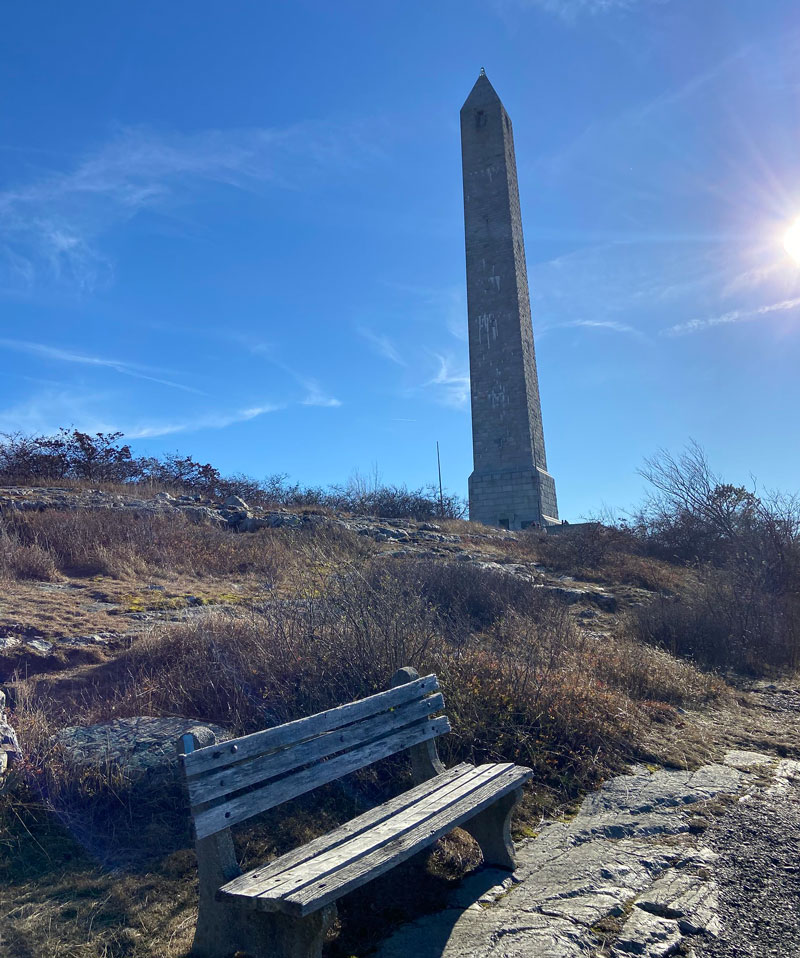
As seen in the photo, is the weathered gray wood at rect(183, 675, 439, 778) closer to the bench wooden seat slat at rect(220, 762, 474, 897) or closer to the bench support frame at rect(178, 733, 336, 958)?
the bench support frame at rect(178, 733, 336, 958)

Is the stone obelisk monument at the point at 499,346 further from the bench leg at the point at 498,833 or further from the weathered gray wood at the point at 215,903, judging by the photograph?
the weathered gray wood at the point at 215,903

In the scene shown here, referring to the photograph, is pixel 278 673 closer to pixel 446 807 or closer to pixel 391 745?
pixel 391 745

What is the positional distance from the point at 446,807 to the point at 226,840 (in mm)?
910

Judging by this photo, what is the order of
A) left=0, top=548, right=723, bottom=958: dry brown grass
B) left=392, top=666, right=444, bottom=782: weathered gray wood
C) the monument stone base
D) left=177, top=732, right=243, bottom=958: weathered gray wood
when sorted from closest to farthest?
left=177, top=732, right=243, bottom=958: weathered gray wood
left=0, top=548, right=723, bottom=958: dry brown grass
left=392, top=666, right=444, bottom=782: weathered gray wood
the monument stone base

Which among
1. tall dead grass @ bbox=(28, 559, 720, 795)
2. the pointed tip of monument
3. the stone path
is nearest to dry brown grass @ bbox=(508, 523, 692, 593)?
tall dead grass @ bbox=(28, 559, 720, 795)

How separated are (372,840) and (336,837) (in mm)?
198

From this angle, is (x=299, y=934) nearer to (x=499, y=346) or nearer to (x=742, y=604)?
(x=742, y=604)

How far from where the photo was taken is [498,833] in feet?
10.6

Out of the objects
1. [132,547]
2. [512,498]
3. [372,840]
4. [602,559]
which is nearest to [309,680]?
[372,840]

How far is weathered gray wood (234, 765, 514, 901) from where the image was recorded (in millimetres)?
2330

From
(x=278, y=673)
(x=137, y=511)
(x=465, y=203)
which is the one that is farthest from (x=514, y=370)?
(x=278, y=673)

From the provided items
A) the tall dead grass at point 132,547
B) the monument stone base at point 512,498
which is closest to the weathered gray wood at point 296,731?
the tall dead grass at point 132,547

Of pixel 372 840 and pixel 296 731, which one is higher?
pixel 296 731

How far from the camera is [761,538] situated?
10.4 meters
